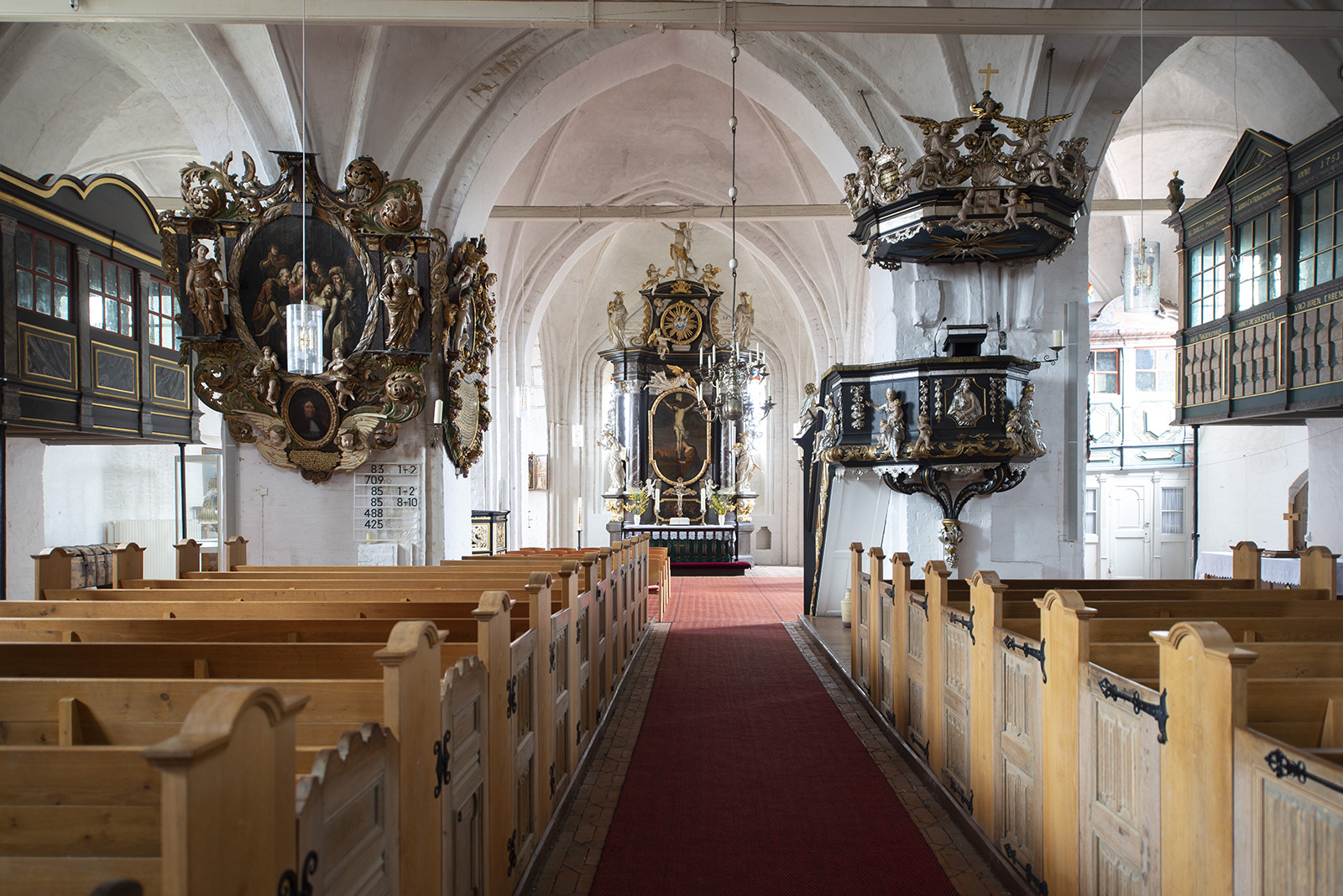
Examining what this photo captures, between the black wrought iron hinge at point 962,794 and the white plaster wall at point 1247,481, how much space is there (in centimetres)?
920

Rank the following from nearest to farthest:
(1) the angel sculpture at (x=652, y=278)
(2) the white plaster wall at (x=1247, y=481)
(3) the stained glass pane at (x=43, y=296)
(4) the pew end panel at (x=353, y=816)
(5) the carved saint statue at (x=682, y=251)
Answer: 1. (4) the pew end panel at (x=353, y=816)
2. (3) the stained glass pane at (x=43, y=296)
3. (2) the white plaster wall at (x=1247, y=481)
4. (5) the carved saint statue at (x=682, y=251)
5. (1) the angel sculpture at (x=652, y=278)

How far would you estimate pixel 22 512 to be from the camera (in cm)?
860

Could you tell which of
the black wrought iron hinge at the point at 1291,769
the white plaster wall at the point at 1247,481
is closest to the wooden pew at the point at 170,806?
the black wrought iron hinge at the point at 1291,769

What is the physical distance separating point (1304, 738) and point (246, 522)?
820 cm

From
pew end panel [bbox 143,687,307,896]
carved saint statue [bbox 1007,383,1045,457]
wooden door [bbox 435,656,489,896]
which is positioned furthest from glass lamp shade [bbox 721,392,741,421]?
pew end panel [bbox 143,687,307,896]

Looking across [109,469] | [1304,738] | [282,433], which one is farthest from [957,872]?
[109,469]

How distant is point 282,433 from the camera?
313 inches

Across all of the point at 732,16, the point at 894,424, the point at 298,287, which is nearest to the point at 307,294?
the point at 298,287

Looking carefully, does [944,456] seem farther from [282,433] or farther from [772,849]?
[282,433]

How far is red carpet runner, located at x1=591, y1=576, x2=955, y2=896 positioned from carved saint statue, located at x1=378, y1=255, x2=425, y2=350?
3732 mm

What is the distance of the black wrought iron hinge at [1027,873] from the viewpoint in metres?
2.73

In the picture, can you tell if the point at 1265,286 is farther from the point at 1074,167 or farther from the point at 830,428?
the point at 830,428

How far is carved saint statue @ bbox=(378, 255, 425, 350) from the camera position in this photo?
764cm

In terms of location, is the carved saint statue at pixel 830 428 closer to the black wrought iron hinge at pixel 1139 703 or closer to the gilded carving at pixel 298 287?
the gilded carving at pixel 298 287
